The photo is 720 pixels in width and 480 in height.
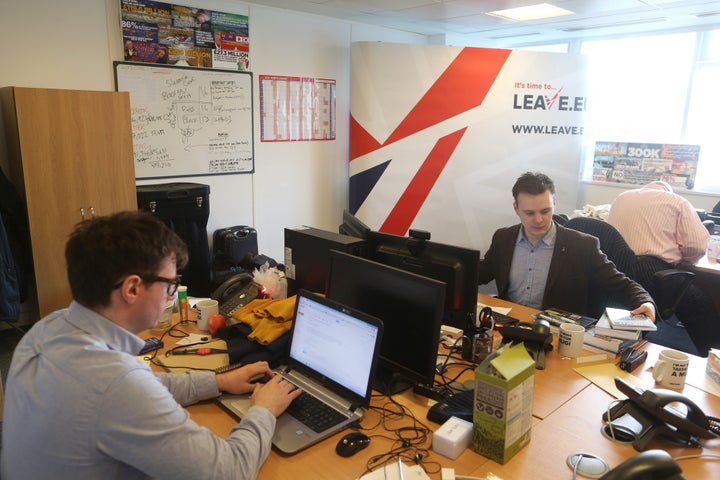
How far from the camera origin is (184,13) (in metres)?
4.00

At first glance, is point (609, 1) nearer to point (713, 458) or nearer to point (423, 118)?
point (423, 118)

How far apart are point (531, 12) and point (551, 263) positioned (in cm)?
319

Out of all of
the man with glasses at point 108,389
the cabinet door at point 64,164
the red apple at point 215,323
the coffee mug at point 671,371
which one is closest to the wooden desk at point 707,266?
the coffee mug at point 671,371

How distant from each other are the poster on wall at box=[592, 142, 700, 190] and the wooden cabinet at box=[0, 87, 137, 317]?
503cm

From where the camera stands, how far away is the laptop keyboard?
1423 mm

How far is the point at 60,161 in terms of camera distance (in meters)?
3.33

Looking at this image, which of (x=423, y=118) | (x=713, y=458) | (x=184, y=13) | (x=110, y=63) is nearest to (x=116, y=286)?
(x=713, y=458)

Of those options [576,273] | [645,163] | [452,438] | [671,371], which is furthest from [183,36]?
[645,163]

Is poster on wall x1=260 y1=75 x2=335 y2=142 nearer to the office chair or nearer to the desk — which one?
the office chair

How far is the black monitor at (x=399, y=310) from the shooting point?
1.50 meters

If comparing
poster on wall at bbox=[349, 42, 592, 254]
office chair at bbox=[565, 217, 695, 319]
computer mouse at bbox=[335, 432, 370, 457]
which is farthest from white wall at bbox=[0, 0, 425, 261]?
computer mouse at bbox=[335, 432, 370, 457]

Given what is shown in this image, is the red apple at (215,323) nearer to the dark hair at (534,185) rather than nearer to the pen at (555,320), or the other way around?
the pen at (555,320)

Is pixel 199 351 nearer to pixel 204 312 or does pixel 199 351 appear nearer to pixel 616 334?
pixel 204 312

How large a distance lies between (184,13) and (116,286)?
354 centimetres
